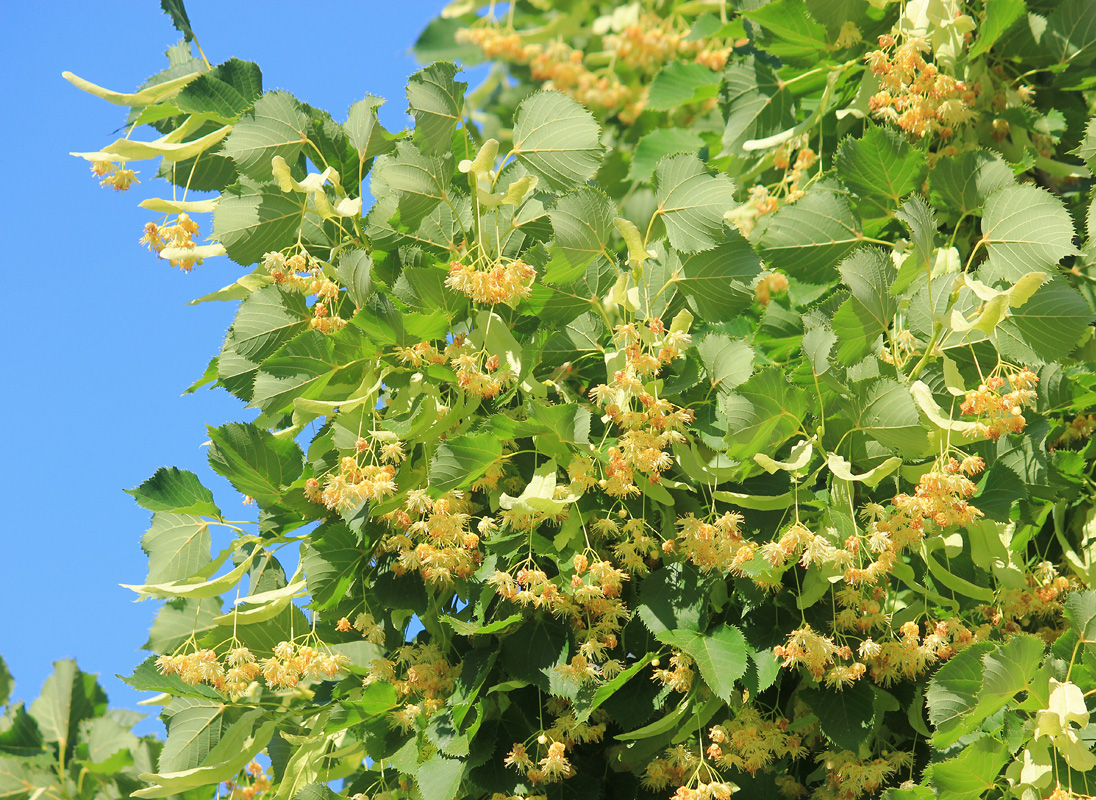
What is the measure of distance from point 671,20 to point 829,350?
2.54 meters

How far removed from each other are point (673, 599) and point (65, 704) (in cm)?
192

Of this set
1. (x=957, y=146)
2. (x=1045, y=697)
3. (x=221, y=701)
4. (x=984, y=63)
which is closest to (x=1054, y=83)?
(x=984, y=63)

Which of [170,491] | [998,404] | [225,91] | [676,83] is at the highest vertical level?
[225,91]

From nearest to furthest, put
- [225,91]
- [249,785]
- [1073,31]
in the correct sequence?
[225,91] < [1073,31] < [249,785]

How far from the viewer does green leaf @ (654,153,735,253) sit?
5.24 ft

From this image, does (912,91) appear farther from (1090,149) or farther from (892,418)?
(892,418)

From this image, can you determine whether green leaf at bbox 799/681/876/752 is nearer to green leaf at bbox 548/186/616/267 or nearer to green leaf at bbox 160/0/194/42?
green leaf at bbox 548/186/616/267

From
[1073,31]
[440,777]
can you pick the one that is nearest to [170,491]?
[440,777]

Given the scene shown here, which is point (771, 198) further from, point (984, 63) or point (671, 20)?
point (671, 20)

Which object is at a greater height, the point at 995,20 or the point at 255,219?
the point at 255,219

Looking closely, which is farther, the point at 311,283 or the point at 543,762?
the point at 311,283

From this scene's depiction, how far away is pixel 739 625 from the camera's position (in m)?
1.64

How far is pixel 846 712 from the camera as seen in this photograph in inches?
62.6

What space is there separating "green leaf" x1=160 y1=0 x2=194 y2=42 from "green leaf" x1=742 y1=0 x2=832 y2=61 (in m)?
1.24
